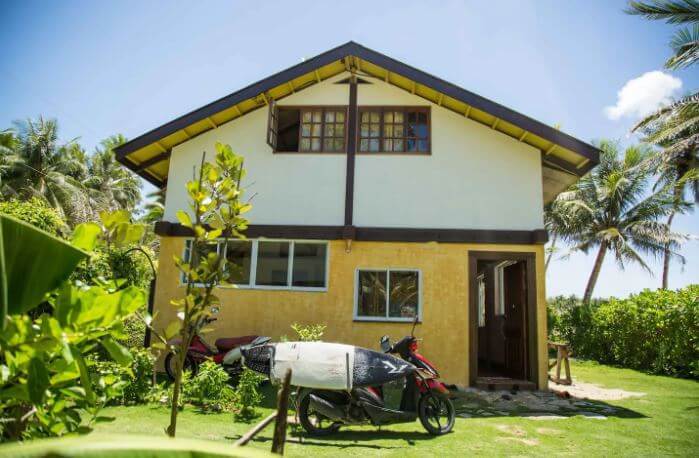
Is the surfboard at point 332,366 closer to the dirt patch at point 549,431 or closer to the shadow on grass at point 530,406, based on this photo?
the dirt patch at point 549,431

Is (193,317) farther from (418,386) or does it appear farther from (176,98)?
(176,98)

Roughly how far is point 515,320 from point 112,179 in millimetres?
33790

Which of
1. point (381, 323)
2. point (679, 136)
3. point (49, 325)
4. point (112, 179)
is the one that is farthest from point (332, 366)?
point (112, 179)

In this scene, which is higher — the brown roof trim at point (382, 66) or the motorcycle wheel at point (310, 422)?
the brown roof trim at point (382, 66)

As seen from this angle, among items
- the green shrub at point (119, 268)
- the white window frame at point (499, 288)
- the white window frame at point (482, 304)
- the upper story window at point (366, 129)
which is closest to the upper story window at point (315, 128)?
the upper story window at point (366, 129)

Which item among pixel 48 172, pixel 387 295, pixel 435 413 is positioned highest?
pixel 48 172

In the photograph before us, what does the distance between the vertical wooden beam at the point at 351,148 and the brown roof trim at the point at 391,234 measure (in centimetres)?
41

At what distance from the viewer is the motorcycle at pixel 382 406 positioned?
20.3ft

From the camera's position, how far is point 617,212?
28.1 m

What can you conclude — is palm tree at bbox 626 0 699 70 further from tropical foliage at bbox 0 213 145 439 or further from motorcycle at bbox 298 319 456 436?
tropical foliage at bbox 0 213 145 439

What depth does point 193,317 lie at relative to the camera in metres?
2.19

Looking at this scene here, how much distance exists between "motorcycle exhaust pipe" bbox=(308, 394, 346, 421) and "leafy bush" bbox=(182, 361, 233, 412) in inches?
85.5

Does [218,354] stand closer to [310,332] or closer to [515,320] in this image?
[310,332]

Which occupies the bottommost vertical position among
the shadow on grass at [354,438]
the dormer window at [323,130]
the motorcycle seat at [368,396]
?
the shadow on grass at [354,438]
